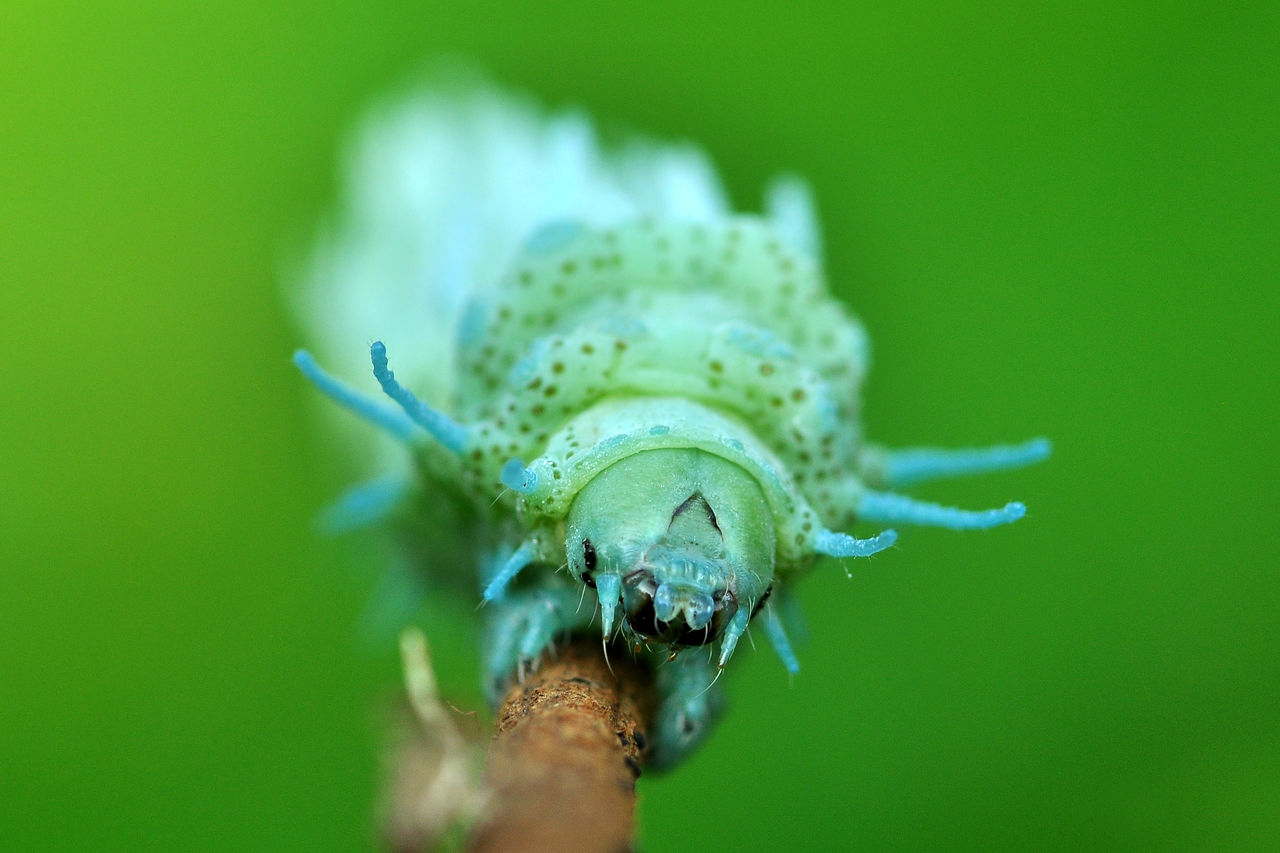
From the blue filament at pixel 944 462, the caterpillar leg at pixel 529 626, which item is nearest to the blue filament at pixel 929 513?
the blue filament at pixel 944 462

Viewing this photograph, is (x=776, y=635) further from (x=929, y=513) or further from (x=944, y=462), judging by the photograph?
(x=944, y=462)

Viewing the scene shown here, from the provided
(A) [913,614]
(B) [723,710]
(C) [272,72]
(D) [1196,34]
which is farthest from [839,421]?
Result: (C) [272,72]

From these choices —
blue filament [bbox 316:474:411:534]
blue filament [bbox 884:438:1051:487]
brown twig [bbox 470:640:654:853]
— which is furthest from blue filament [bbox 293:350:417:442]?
blue filament [bbox 884:438:1051:487]

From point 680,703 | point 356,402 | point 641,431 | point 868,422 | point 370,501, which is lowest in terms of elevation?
point 680,703

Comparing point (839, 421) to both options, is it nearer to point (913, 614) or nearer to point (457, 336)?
point (457, 336)

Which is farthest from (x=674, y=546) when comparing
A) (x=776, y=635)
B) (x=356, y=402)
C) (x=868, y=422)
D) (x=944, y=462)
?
(x=868, y=422)

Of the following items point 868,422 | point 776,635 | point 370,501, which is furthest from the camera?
point 868,422

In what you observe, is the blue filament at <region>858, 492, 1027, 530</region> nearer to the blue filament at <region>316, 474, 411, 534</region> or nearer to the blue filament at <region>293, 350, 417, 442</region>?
the blue filament at <region>293, 350, 417, 442</region>
